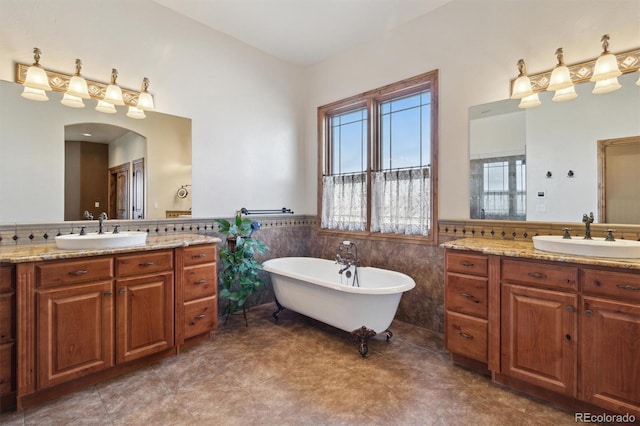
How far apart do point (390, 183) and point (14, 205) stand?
3178 millimetres

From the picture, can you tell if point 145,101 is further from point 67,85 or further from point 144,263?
point 144,263

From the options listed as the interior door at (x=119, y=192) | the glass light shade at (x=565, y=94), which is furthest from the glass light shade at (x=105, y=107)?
the glass light shade at (x=565, y=94)

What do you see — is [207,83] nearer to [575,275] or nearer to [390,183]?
[390,183]

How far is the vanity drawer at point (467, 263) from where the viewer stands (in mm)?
2059

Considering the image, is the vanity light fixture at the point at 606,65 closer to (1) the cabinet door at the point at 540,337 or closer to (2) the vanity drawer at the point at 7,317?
(1) the cabinet door at the point at 540,337

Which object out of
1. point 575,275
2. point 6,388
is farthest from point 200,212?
point 575,275

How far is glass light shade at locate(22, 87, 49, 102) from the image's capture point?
7.10 ft

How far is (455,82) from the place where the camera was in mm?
2742

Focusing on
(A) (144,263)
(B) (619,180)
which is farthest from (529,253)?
(A) (144,263)

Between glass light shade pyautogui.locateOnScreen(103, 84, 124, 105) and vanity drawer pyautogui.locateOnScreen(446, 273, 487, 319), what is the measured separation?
3.03 metres

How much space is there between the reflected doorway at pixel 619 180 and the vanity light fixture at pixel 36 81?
4.02 meters

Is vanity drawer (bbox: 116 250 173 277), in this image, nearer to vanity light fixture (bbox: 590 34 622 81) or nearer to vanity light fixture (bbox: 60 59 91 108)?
vanity light fixture (bbox: 60 59 91 108)

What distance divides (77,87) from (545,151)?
366 cm

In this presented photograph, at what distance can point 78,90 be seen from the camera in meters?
2.32
